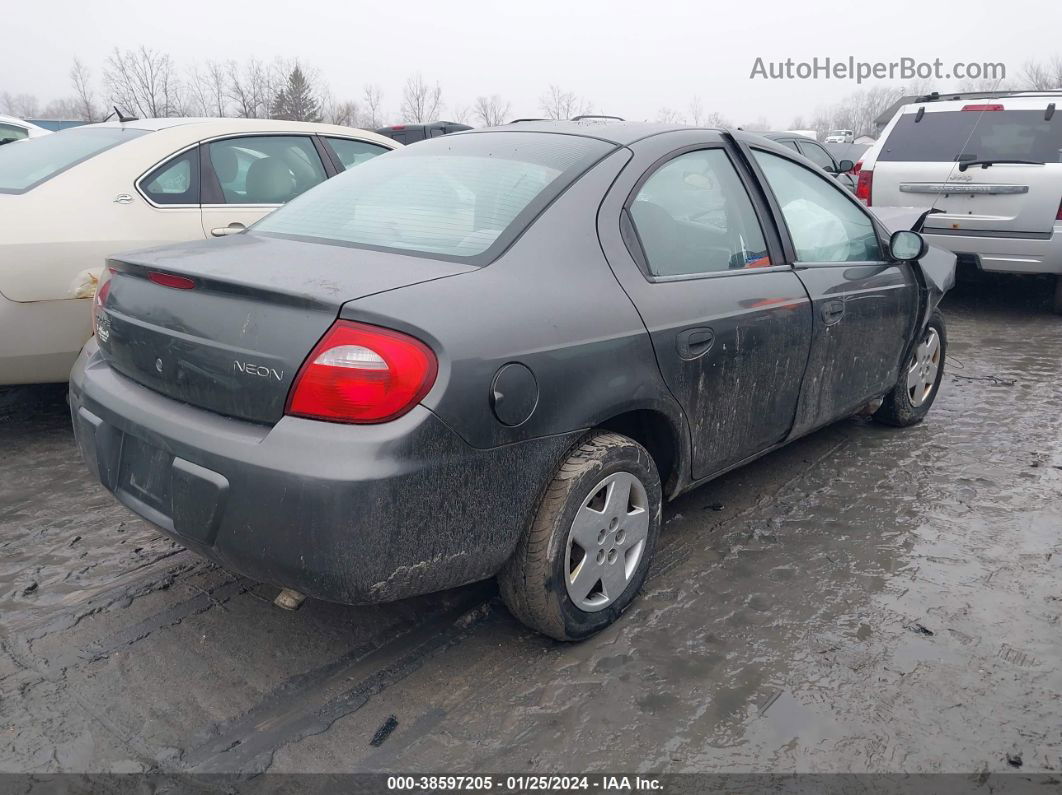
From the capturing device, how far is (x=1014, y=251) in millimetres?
6906

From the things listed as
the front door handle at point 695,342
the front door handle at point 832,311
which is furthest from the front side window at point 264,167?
the front door handle at point 832,311

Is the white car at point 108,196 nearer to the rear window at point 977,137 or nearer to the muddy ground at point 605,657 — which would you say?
the muddy ground at point 605,657

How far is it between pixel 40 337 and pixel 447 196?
7.41 feet

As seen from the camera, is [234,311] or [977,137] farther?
[977,137]

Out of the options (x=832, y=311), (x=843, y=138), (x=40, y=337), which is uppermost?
(x=843, y=138)

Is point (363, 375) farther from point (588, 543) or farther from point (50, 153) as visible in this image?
point (50, 153)

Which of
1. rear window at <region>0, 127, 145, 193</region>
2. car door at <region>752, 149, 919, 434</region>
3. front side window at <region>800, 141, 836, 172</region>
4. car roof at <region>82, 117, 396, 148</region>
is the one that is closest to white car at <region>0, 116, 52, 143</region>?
car roof at <region>82, 117, 396, 148</region>

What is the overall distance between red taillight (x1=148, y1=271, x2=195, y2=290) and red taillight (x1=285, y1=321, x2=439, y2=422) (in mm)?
544

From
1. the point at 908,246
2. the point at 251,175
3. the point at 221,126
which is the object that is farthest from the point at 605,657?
the point at 221,126

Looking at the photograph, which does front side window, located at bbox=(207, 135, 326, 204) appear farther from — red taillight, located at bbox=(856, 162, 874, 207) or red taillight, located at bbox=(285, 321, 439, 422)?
red taillight, located at bbox=(856, 162, 874, 207)

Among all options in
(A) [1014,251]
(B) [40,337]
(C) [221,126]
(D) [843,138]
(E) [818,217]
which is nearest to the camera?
(E) [818,217]

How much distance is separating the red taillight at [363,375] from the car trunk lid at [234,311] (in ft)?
0.17

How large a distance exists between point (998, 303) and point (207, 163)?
7199 mm

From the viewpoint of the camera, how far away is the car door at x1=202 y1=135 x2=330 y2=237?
15.2 ft
